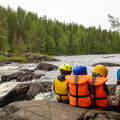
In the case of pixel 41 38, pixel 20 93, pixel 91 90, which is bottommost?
pixel 20 93

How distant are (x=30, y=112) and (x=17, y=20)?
7258 centimetres

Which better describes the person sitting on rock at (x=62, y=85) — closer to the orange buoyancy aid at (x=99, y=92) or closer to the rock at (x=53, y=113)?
the rock at (x=53, y=113)

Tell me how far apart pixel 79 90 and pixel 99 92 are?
0.60m

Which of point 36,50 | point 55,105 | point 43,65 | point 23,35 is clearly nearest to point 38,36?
point 36,50

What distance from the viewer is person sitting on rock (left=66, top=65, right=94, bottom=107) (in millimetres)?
4785

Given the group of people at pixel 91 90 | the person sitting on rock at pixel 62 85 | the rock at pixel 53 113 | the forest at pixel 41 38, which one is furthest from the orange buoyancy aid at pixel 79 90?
the forest at pixel 41 38

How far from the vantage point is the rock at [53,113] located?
428 centimetres

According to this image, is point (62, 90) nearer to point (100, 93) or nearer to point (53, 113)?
point (53, 113)

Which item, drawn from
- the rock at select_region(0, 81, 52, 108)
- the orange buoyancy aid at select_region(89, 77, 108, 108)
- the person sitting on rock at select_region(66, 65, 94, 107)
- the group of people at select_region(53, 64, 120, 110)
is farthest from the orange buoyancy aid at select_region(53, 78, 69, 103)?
the rock at select_region(0, 81, 52, 108)

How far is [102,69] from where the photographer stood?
5102mm

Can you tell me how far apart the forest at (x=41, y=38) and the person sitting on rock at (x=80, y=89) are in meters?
40.5

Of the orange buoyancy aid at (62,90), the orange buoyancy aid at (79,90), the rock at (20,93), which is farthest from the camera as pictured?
the rock at (20,93)

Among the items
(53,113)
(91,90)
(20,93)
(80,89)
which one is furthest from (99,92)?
(20,93)

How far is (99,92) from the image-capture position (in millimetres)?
4867
